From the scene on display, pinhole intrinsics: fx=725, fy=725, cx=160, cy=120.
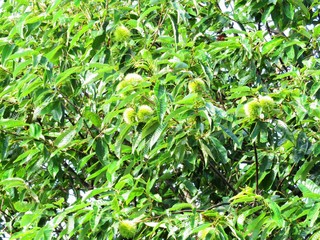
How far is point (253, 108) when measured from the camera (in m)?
2.47

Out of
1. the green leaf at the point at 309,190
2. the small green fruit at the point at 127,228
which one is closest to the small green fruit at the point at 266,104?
the green leaf at the point at 309,190

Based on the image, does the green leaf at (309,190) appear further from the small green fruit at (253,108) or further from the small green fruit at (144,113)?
the small green fruit at (144,113)

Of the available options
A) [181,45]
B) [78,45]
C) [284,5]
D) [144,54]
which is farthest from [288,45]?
[78,45]

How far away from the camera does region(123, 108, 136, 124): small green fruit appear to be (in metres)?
2.48

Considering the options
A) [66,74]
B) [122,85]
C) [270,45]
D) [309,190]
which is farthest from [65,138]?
[309,190]

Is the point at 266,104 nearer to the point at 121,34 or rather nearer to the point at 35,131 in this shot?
the point at 121,34

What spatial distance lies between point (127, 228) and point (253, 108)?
587 millimetres

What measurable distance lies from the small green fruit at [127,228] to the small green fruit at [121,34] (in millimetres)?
789

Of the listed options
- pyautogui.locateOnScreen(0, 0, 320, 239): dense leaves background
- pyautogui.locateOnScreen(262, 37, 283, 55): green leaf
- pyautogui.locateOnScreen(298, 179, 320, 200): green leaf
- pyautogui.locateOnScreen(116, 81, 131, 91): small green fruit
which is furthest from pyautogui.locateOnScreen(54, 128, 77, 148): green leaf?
pyautogui.locateOnScreen(298, 179, 320, 200): green leaf

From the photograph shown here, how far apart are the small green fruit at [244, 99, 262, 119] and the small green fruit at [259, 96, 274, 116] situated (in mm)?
14

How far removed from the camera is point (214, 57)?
3168mm

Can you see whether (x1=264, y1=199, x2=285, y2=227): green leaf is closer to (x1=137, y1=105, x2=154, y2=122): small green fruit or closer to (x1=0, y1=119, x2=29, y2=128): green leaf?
(x1=137, y1=105, x2=154, y2=122): small green fruit

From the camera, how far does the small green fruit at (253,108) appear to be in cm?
246

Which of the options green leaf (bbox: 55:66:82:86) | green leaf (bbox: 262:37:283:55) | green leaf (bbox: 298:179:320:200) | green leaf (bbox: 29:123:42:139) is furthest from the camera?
green leaf (bbox: 262:37:283:55)
